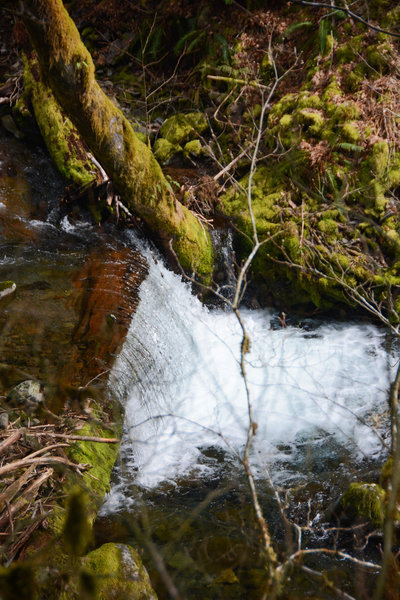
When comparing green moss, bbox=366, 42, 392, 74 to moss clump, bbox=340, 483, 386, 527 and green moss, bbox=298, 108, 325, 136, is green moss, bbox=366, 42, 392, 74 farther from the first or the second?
moss clump, bbox=340, 483, 386, 527

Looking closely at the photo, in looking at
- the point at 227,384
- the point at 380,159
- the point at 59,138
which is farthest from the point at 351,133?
the point at 59,138

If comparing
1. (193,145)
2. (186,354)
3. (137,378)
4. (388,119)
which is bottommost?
(137,378)

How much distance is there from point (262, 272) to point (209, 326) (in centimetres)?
113

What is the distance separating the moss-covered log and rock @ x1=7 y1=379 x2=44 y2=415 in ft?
8.50

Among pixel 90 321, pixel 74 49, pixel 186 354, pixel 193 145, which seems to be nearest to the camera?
pixel 74 49

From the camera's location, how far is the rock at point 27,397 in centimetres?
331

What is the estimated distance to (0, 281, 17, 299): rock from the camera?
4.52 metres

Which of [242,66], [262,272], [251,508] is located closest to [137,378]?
[251,508]

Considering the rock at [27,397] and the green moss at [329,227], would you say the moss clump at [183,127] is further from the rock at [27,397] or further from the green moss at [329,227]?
the rock at [27,397]

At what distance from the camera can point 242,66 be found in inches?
319

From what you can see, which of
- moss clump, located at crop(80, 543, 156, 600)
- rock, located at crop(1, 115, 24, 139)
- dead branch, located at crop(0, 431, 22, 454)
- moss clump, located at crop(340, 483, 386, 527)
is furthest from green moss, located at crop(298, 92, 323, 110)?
moss clump, located at crop(80, 543, 156, 600)

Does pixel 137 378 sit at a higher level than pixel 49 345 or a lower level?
→ higher

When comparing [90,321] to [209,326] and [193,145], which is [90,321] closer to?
[209,326]

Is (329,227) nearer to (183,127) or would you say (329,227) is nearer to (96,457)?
(183,127)
